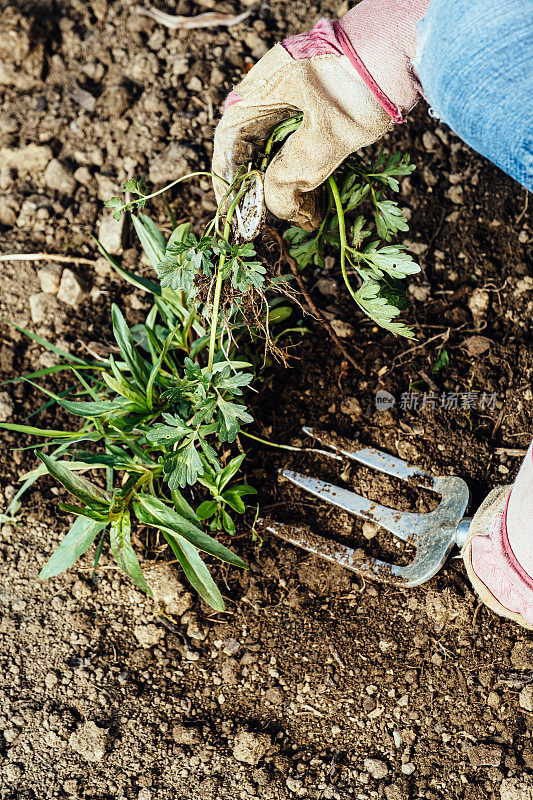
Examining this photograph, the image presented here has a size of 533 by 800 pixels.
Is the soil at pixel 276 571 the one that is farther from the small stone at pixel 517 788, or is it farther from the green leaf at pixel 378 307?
the green leaf at pixel 378 307

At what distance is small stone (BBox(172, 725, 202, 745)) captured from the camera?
1661 millimetres

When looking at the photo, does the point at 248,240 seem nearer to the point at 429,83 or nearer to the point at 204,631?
the point at 429,83

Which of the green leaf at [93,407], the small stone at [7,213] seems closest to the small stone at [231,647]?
the green leaf at [93,407]

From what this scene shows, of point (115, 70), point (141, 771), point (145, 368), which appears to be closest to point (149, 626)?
point (141, 771)

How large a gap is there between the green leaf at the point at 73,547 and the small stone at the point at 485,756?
1.12m

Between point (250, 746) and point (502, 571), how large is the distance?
2.56 ft

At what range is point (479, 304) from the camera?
6.74 ft

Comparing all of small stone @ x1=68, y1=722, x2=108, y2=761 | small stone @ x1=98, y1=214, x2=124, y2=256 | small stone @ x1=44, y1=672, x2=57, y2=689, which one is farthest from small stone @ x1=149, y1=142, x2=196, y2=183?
small stone @ x1=68, y1=722, x2=108, y2=761

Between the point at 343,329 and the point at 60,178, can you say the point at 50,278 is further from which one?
the point at 343,329

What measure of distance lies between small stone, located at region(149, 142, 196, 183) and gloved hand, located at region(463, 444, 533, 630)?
1452 mm

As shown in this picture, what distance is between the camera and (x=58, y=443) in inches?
74.0

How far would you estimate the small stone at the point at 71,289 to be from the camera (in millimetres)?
2119

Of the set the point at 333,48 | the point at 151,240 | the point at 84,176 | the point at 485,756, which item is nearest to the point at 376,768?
the point at 485,756

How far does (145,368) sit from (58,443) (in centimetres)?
35
